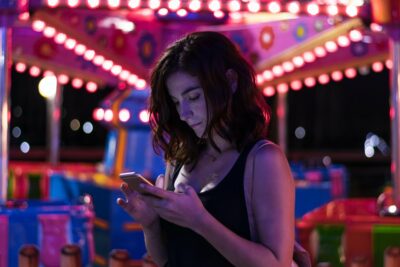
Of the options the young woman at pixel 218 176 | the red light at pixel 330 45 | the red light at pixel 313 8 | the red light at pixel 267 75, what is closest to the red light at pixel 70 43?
the red light at pixel 267 75

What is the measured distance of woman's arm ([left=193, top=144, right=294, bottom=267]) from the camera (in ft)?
4.25

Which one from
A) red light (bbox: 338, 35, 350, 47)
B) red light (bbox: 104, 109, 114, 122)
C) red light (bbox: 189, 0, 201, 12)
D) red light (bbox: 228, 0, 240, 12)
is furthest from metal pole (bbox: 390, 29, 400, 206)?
red light (bbox: 104, 109, 114, 122)

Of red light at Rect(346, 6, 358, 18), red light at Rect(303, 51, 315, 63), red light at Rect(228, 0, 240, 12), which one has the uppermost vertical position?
red light at Rect(228, 0, 240, 12)

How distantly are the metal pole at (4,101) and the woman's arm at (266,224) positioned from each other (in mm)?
2216

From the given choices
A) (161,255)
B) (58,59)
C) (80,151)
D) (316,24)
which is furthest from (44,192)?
(80,151)

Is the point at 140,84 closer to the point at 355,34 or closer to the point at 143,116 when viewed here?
the point at 143,116

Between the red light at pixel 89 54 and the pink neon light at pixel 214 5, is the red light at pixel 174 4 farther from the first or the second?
the red light at pixel 89 54

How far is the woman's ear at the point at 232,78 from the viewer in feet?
4.56

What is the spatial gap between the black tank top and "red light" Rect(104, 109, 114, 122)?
11.2ft

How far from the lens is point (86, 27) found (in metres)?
4.77

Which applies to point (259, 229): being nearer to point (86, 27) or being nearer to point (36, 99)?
point (86, 27)

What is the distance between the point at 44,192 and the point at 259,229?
5258 mm

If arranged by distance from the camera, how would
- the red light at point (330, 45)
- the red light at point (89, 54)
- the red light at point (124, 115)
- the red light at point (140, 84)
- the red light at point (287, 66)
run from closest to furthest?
the red light at point (330, 45) → the red light at point (124, 115) → the red light at point (287, 66) → the red light at point (89, 54) → the red light at point (140, 84)

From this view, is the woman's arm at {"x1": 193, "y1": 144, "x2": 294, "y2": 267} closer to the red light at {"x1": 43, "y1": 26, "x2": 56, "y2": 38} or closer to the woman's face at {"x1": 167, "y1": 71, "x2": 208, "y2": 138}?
the woman's face at {"x1": 167, "y1": 71, "x2": 208, "y2": 138}
